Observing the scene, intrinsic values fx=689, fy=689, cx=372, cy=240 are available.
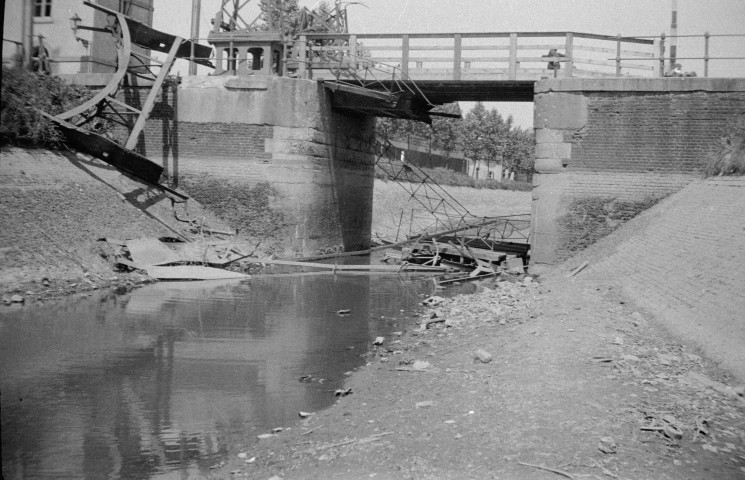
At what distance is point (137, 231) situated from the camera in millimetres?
17906

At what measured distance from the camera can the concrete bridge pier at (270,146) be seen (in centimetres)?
2102

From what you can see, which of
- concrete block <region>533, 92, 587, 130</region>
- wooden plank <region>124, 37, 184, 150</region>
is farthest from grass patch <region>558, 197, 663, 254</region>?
wooden plank <region>124, 37, 184, 150</region>

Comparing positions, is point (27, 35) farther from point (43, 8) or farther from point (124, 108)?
point (43, 8)

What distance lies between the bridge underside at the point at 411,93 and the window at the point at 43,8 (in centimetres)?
1705

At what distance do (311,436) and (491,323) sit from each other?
5.55m

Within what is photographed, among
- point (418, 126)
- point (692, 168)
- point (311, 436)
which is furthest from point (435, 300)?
point (418, 126)

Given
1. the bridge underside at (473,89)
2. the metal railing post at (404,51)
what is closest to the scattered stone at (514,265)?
the bridge underside at (473,89)

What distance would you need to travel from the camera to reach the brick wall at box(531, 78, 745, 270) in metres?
17.6

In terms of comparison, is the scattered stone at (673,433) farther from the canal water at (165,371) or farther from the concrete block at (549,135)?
the concrete block at (549,135)

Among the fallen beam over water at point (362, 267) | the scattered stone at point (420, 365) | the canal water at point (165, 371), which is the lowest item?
the canal water at point (165, 371)

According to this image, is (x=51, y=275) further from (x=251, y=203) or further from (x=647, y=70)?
(x=647, y=70)

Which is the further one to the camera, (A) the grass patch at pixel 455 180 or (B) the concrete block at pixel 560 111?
(A) the grass patch at pixel 455 180

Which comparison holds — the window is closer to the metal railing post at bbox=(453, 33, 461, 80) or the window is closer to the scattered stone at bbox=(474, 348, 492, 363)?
the metal railing post at bbox=(453, 33, 461, 80)

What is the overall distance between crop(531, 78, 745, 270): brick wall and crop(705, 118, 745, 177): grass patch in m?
0.14
